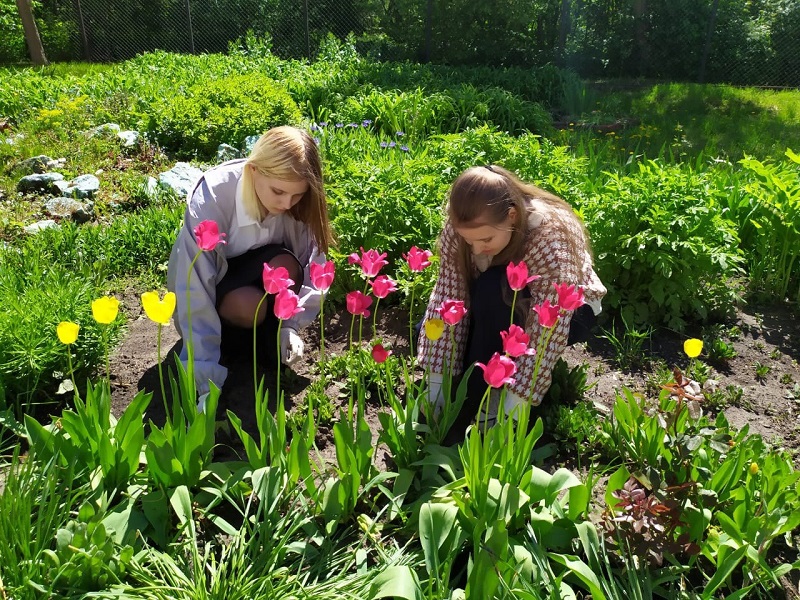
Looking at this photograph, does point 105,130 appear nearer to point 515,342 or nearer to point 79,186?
point 79,186

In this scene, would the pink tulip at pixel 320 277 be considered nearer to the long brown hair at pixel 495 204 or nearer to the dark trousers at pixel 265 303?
the long brown hair at pixel 495 204

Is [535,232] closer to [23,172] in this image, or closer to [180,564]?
[180,564]

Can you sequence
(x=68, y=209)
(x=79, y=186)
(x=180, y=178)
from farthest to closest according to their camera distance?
(x=180, y=178) < (x=79, y=186) < (x=68, y=209)

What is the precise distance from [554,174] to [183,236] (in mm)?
1919

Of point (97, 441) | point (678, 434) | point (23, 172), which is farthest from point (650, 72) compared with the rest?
point (97, 441)

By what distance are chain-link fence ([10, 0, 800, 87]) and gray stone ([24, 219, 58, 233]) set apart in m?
8.15

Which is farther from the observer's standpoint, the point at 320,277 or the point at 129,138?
the point at 129,138

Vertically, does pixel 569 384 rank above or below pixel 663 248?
below

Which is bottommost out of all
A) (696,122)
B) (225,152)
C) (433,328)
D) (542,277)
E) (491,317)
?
(696,122)

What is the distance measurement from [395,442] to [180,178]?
10.5ft

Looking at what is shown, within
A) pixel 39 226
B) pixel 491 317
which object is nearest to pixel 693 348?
pixel 491 317

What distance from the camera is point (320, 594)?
5.29 ft

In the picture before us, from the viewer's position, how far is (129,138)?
17.3ft

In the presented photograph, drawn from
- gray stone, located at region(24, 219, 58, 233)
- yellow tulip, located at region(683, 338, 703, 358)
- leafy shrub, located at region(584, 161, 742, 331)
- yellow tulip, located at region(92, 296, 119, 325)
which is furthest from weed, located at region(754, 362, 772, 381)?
gray stone, located at region(24, 219, 58, 233)
